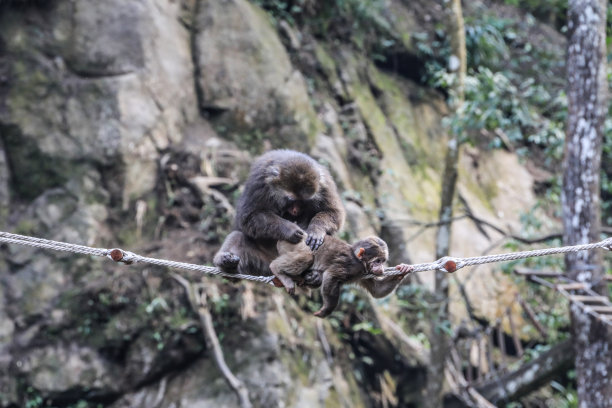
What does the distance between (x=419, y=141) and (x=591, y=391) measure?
578 cm

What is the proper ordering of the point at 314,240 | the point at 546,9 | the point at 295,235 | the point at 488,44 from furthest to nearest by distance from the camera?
the point at 546,9
the point at 488,44
the point at 295,235
the point at 314,240

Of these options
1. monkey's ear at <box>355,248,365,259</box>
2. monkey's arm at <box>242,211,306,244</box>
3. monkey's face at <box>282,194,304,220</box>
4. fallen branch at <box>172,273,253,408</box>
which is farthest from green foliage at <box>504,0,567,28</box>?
monkey's ear at <box>355,248,365,259</box>

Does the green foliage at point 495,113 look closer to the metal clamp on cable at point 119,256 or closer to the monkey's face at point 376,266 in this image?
the monkey's face at point 376,266

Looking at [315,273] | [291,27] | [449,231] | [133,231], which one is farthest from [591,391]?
[291,27]

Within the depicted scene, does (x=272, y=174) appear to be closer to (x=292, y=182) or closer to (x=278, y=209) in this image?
(x=292, y=182)

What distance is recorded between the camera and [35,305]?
753cm

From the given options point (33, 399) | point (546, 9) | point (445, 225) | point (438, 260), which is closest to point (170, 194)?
point (33, 399)

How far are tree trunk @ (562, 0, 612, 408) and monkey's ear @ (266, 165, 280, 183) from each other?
3.54 metres

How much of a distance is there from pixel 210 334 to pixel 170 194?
2115 mm

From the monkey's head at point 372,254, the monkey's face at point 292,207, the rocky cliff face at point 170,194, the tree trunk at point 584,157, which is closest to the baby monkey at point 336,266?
the monkey's head at point 372,254

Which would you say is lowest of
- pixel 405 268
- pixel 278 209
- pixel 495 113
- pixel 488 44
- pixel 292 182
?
pixel 278 209

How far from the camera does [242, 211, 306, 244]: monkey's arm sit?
14.0 feet

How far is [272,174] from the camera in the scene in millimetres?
4492

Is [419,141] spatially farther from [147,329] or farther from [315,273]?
[315,273]
